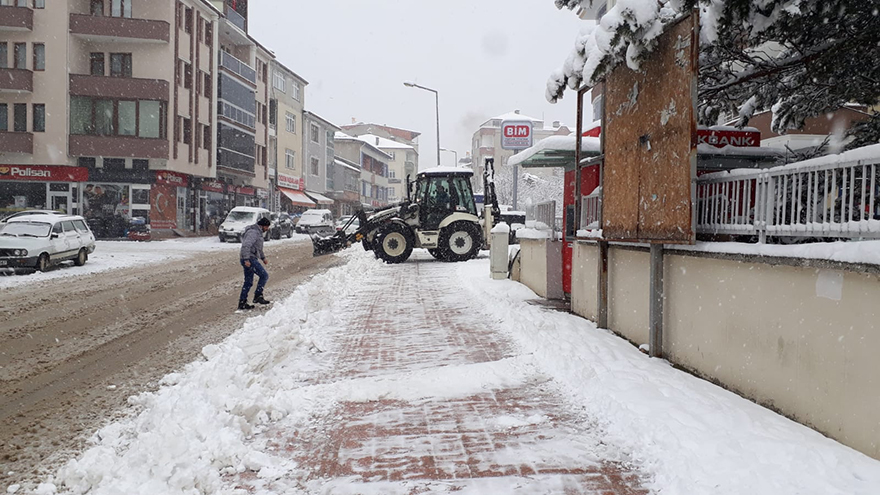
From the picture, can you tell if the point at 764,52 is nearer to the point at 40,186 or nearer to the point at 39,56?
the point at 40,186

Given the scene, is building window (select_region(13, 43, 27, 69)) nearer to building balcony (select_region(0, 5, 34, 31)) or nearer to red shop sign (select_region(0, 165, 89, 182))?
building balcony (select_region(0, 5, 34, 31))

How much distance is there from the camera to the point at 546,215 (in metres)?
12.4

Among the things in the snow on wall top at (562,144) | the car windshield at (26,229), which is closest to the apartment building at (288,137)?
the car windshield at (26,229)

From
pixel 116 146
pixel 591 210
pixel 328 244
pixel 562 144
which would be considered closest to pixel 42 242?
pixel 328 244

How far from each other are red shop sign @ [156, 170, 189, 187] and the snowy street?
99.3 feet

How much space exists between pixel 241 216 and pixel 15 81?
1274cm

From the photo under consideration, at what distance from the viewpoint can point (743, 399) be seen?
5.18 m

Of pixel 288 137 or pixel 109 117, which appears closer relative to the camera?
pixel 109 117

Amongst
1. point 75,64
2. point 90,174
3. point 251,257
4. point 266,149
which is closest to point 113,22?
point 75,64

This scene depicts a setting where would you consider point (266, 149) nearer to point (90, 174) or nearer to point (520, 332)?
point (90, 174)

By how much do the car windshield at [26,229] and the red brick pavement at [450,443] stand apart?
1364 cm

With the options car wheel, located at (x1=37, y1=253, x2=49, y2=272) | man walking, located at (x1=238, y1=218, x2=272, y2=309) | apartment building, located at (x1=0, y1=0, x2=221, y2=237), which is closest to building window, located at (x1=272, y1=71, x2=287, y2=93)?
apartment building, located at (x1=0, y1=0, x2=221, y2=237)

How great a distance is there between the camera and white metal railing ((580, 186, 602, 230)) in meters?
9.21

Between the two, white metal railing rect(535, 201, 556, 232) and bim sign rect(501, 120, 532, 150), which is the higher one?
bim sign rect(501, 120, 532, 150)
